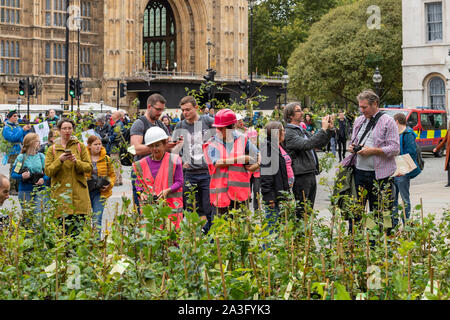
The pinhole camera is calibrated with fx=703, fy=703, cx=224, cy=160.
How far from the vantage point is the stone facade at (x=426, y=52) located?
34.1 meters

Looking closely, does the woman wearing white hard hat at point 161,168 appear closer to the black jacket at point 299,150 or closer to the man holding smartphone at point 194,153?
the man holding smartphone at point 194,153

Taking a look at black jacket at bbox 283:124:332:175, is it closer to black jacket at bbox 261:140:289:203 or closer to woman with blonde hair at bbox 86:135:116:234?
black jacket at bbox 261:140:289:203

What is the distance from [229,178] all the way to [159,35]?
192 feet

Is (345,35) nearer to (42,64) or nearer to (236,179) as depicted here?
(42,64)

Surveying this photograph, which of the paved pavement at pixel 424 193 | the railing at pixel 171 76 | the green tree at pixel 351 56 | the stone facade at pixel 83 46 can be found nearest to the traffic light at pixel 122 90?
the stone facade at pixel 83 46

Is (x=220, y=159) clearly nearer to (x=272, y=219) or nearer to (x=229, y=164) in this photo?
(x=229, y=164)

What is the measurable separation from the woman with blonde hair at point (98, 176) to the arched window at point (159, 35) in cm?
5461

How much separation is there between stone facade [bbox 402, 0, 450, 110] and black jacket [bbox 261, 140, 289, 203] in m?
27.3

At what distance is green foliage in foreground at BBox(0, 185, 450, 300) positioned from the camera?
12.2ft

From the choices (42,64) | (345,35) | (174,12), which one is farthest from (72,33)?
(345,35)

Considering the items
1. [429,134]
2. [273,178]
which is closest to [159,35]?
[429,134]

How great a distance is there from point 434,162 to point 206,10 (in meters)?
38.2

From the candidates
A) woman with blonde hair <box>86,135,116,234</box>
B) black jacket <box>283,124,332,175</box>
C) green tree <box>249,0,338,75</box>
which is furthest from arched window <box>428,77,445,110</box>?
green tree <box>249,0,338,75</box>
